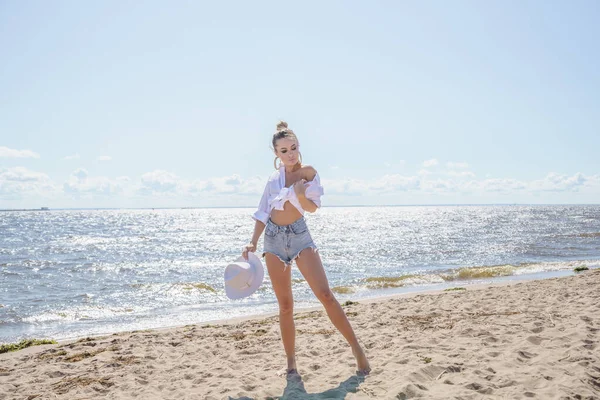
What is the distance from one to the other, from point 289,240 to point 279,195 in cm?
39

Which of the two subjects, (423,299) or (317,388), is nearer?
(317,388)

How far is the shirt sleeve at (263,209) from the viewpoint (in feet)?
12.7

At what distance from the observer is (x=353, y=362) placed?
458 cm

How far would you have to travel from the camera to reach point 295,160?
152 inches

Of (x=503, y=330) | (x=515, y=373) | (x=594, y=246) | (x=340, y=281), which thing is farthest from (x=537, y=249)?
(x=515, y=373)

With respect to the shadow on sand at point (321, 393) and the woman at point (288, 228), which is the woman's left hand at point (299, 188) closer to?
the woman at point (288, 228)

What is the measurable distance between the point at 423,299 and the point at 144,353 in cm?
581

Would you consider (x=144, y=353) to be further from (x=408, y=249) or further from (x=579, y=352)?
(x=408, y=249)

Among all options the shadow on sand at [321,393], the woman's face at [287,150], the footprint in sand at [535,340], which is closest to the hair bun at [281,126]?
the woman's face at [287,150]

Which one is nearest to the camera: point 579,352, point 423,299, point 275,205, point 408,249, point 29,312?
point 275,205

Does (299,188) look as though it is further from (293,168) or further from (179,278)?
(179,278)

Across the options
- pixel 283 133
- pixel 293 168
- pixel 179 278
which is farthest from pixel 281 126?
pixel 179 278

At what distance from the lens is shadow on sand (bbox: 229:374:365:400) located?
12.0ft

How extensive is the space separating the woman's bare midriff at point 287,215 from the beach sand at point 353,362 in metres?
1.43
